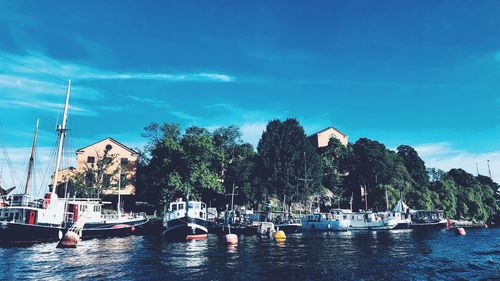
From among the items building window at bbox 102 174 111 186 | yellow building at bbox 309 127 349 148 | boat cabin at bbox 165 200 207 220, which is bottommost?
boat cabin at bbox 165 200 207 220

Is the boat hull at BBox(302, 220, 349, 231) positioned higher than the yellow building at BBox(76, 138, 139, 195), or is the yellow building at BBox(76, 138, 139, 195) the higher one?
the yellow building at BBox(76, 138, 139, 195)

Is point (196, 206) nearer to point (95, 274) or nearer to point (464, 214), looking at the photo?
point (95, 274)

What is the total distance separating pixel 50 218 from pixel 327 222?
49683mm

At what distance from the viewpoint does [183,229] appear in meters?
45.8

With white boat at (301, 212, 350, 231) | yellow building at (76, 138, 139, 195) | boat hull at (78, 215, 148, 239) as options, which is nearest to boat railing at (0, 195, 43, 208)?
boat hull at (78, 215, 148, 239)

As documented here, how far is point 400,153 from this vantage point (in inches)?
4286

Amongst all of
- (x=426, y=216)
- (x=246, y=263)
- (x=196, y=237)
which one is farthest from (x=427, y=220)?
(x=246, y=263)

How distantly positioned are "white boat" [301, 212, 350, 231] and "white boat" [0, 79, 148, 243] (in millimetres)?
34877

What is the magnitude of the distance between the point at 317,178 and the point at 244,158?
1845cm

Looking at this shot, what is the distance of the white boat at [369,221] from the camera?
70.4 metres

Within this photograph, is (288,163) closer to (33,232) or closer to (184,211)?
(184,211)

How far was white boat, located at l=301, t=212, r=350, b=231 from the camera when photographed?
68938 mm

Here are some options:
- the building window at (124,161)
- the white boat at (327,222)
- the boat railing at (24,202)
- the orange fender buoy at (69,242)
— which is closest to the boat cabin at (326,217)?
the white boat at (327,222)

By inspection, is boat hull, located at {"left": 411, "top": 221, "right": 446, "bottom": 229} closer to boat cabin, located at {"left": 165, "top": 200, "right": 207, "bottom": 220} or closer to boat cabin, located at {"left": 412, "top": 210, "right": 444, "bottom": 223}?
boat cabin, located at {"left": 412, "top": 210, "right": 444, "bottom": 223}
